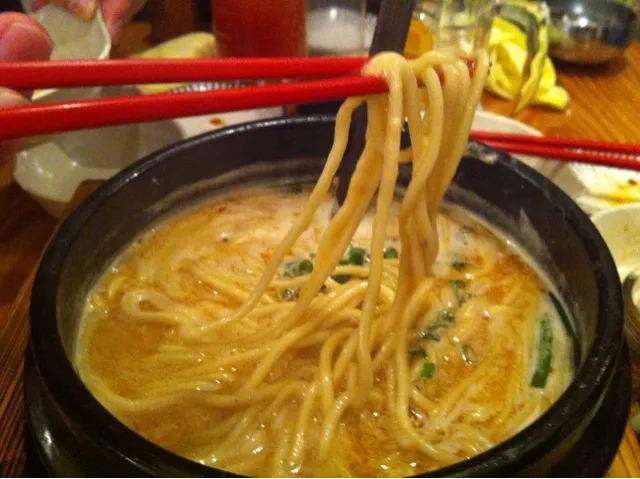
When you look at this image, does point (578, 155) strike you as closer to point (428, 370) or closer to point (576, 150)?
point (576, 150)

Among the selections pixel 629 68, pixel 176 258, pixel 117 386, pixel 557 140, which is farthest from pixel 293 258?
pixel 629 68

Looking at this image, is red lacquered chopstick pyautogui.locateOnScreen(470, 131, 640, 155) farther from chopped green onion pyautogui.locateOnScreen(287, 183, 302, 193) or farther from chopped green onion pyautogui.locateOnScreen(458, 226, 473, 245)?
chopped green onion pyautogui.locateOnScreen(287, 183, 302, 193)

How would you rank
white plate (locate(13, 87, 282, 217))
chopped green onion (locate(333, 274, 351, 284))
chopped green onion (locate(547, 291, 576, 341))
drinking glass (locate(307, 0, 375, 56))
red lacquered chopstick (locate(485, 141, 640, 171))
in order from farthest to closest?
drinking glass (locate(307, 0, 375, 56)), white plate (locate(13, 87, 282, 217)), red lacquered chopstick (locate(485, 141, 640, 171)), chopped green onion (locate(333, 274, 351, 284)), chopped green onion (locate(547, 291, 576, 341))

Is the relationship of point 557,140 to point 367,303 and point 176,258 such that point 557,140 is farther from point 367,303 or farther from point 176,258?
point 176,258

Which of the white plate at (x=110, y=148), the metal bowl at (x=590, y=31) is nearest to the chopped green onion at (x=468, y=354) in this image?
the white plate at (x=110, y=148)

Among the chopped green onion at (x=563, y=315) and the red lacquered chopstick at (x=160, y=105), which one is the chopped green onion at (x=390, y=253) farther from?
the red lacquered chopstick at (x=160, y=105)

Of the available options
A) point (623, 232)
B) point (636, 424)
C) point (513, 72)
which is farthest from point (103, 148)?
point (636, 424)

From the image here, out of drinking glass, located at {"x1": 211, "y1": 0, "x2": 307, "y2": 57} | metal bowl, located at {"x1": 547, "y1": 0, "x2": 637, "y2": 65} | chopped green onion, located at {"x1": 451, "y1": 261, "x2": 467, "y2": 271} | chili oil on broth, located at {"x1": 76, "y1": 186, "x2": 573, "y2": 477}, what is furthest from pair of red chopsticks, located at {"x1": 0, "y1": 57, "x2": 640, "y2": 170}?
metal bowl, located at {"x1": 547, "y1": 0, "x2": 637, "y2": 65}

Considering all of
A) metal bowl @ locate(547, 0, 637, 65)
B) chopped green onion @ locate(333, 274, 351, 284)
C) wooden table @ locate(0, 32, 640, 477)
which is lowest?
wooden table @ locate(0, 32, 640, 477)
